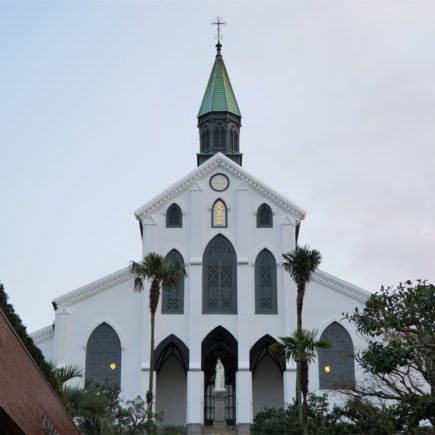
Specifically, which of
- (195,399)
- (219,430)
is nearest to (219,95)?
(195,399)

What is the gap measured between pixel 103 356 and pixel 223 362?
7.63m

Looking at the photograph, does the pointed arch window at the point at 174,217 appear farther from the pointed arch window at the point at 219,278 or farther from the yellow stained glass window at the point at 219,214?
the pointed arch window at the point at 219,278

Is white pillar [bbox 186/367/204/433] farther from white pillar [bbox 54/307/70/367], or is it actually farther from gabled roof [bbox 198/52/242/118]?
gabled roof [bbox 198/52/242/118]

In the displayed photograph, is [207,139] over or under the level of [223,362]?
over

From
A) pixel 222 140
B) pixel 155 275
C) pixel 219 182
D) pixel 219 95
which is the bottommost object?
pixel 155 275

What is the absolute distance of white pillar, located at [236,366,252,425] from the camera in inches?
1924

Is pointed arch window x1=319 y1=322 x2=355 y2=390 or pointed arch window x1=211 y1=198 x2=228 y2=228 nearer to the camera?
pointed arch window x1=319 y1=322 x2=355 y2=390

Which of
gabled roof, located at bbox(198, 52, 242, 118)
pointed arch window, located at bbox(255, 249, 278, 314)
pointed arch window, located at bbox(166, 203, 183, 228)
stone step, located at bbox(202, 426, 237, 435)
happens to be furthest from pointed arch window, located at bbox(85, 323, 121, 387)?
gabled roof, located at bbox(198, 52, 242, 118)

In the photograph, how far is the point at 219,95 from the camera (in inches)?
2383

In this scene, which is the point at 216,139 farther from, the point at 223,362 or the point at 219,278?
the point at 223,362

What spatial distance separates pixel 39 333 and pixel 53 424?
29845 mm

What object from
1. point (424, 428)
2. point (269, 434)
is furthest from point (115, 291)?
point (424, 428)

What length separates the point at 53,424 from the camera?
867 inches

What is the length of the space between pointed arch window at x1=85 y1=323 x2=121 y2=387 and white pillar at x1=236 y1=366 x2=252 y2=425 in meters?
6.52
